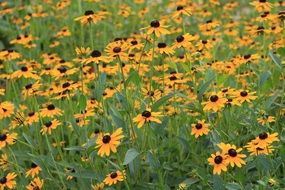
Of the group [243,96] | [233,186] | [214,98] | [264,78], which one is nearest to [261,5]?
[264,78]

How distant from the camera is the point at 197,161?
2477mm

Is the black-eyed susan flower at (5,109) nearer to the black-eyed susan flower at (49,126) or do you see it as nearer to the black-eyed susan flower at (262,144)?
the black-eyed susan flower at (49,126)

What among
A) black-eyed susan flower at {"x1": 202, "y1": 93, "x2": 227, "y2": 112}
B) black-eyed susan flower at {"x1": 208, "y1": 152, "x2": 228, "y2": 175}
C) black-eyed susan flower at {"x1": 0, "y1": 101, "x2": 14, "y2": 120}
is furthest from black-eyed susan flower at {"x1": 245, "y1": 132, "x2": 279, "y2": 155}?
black-eyed susan flower at {"x1": 0, "y1": 101, "x2": 14, "y2": 120}

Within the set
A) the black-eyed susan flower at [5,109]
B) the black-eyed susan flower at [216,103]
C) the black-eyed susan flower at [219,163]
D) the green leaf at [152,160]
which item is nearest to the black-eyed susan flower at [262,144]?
the black-eyed susan flower at [219,163]

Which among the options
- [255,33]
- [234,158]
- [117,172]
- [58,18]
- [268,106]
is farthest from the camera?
[58,18]

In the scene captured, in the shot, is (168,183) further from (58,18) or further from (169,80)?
(58,18)

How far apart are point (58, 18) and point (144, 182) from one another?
294cm

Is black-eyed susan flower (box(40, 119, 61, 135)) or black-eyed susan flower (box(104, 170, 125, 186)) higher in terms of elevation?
black-eyed susan flower (box(40, 119, 61, 135))

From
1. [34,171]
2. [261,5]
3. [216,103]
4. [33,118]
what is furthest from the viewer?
[261,5]

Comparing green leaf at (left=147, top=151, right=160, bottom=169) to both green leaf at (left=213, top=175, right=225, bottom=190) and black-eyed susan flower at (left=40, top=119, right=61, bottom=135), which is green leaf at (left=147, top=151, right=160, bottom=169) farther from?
black-eyed susan flower at (left=40, top=119, right=61, bottom=135)

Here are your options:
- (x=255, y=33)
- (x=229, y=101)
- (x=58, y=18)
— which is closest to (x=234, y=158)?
(x=229, y=101)

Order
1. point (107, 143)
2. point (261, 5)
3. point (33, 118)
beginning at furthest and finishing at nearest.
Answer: point (261, 5) < point (33, 118) < point (107, 143)

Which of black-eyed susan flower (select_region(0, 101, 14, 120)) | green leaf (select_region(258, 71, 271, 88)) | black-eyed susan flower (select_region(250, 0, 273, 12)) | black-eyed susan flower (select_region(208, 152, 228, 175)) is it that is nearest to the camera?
black-eyed susan flower (select_region(208, 152, 228, 175))

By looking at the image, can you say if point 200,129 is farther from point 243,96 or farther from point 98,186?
point 98,186
